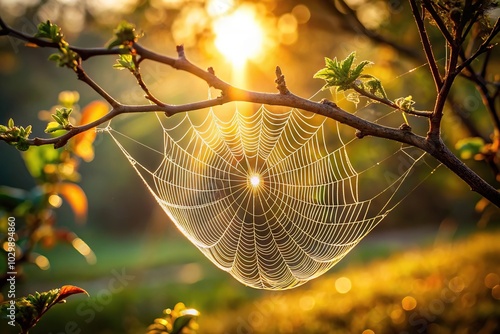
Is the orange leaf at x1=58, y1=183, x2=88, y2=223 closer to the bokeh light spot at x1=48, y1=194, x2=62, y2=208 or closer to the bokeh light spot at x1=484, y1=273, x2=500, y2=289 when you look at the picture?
the bokeh light spot at x1=48, y1=194, x2=62, y2=208

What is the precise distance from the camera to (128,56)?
4.97 feet

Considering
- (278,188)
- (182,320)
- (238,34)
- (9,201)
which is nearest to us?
(182,320)

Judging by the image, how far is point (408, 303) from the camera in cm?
446

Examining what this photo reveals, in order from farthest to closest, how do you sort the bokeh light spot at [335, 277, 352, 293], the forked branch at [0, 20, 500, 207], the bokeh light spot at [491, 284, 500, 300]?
1. the bokeh light spot at [335, 277, 352, 293]
2. the bokeh light spot at [491, 284, 500, 300]
3. the forked branch at [0, 20, 500, 207]

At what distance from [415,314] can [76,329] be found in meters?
4.32

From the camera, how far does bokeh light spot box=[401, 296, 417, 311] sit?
171 inches

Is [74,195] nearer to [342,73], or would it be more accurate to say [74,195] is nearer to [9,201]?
[9,201]

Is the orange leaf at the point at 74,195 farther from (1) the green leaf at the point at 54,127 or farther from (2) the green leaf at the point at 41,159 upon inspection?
(1) the green leaf at the point at 54,127

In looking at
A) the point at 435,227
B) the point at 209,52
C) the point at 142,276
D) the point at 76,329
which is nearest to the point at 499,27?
the point at 209,52

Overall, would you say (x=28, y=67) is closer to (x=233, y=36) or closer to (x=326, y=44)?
(x=326, y=44)

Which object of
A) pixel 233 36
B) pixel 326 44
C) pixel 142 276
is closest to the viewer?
pixel 233 36

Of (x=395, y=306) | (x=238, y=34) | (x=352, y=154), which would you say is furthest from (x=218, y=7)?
(x=395, y=306)

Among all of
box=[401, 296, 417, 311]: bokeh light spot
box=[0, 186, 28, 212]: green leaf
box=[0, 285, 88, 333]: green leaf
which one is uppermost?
box=[0, 186, 28, 212]: green leaf
